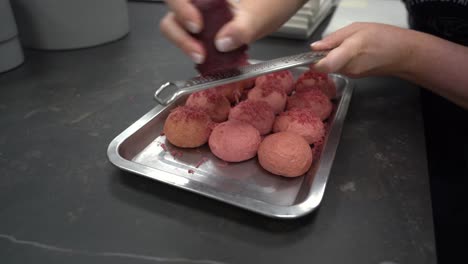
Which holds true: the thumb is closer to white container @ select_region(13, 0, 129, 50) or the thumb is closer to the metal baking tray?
the metal baking tray

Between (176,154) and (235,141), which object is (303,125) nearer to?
(235,141)

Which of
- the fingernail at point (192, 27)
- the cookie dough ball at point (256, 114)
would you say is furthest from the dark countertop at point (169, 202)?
the fingernail at point (192, 27)

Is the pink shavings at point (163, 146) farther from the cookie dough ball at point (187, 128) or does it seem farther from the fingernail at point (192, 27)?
the fingernail at point (192, 27)

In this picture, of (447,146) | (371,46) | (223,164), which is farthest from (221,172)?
(447,146)

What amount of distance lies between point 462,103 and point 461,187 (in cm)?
21

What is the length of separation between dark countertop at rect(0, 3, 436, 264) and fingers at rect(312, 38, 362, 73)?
152 mm

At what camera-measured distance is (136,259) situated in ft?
1.44

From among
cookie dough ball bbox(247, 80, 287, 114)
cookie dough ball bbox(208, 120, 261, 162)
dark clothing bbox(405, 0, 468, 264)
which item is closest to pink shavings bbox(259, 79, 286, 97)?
cookie dough ball bbox(247, 80, 287, 114)

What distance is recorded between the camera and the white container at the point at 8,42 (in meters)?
0.84

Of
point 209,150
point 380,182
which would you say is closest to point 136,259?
point 209,150

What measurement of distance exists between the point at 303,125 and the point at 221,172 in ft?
0.57

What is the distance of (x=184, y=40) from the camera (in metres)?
0.51

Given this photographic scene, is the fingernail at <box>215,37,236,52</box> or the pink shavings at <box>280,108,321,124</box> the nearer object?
the fingernail at <box>215,37,236,52</box>

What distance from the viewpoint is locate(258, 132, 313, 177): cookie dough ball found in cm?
56
